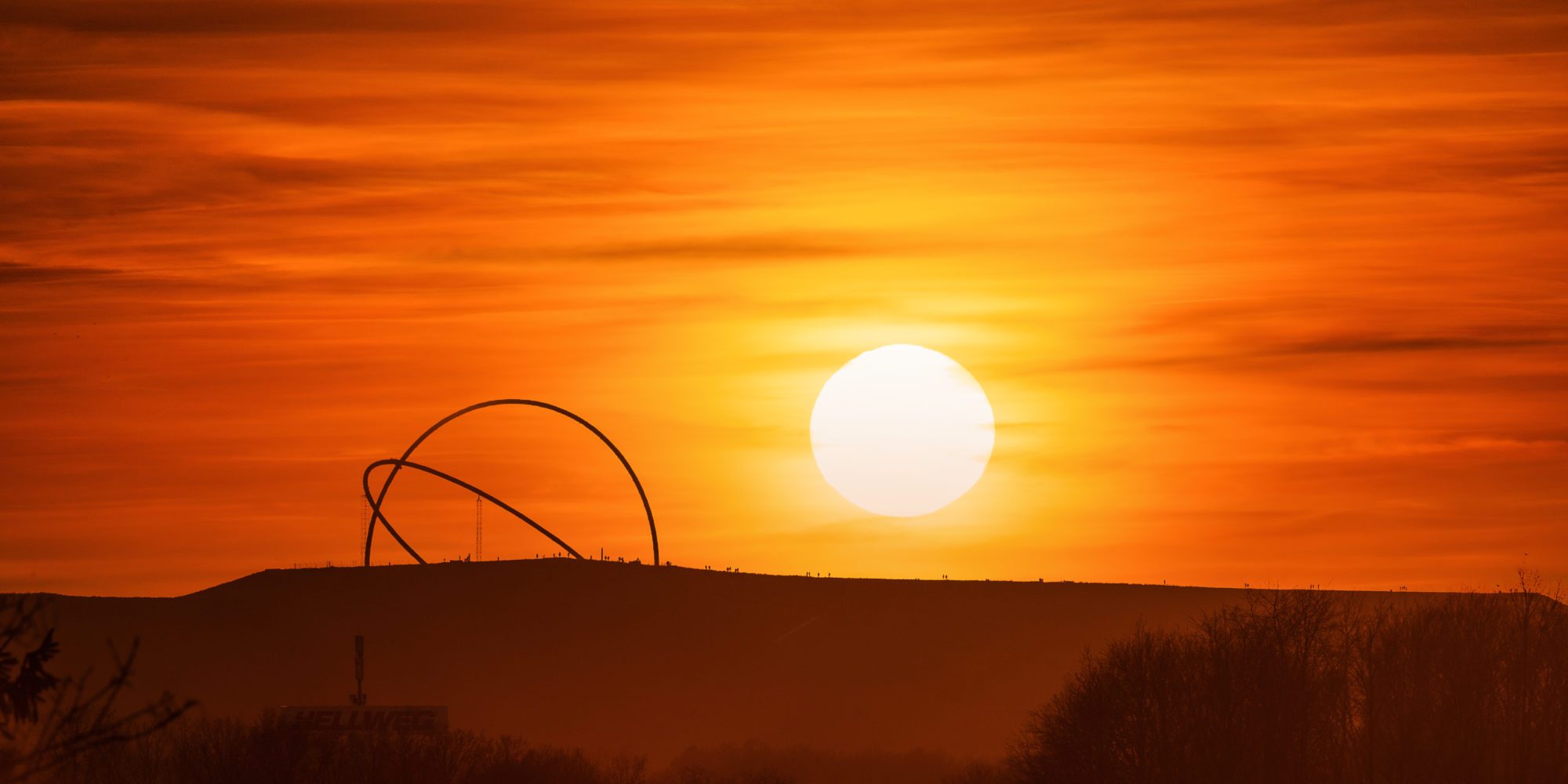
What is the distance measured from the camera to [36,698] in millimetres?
14289

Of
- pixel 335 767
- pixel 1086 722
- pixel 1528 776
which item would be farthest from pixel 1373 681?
pixel 335 767

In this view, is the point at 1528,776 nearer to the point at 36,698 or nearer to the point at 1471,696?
the point at 1471,696

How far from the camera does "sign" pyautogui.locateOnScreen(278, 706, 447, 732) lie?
114m

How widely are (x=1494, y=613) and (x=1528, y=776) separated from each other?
13511 mm

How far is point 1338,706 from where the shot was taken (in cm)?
8775

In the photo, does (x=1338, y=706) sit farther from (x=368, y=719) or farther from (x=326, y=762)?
(x=368, y=719)

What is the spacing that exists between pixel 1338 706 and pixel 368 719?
185ft

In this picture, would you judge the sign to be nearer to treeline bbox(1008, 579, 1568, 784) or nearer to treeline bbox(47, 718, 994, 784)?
treeline bbox(47, 718, 994, 784)

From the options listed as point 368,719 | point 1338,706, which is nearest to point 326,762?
point 368,719

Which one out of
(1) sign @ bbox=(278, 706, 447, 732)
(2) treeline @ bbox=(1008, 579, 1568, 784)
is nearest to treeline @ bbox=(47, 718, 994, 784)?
(1) sign @ bbox=(278, 706, 447, 732)

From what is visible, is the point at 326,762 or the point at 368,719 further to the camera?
the point at 368,719

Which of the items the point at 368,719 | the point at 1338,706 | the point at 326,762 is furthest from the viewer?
the point at 368,719

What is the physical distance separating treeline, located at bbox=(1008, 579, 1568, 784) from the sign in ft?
121

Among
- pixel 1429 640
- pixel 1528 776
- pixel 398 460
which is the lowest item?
pixel 1528 776
